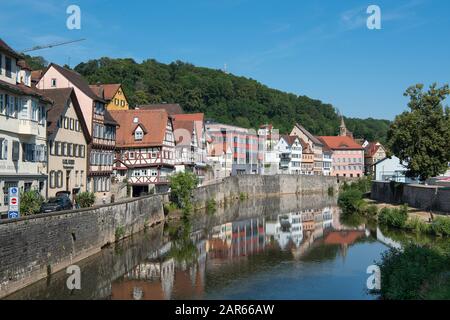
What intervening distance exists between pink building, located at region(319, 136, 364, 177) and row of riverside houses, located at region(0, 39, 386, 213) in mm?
46991

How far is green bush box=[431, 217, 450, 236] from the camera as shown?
144ft

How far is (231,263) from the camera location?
3747 cm

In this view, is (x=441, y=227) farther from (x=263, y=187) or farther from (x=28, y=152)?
(x=263, y=187)

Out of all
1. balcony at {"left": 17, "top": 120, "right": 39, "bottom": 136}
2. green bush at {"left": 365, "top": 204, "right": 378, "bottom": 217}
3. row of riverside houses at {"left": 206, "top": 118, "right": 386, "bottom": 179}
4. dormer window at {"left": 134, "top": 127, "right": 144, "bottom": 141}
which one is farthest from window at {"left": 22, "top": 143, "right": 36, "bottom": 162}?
row of riverside houses at {"left": 206, "top": 118, "right": 386, "bottom": 179}

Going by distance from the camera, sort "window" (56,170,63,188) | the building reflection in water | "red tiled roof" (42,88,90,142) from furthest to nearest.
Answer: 1. "window" (56,170,63,188)
2. "red tiled roof" (42,88,90,142)
3. the building reflection in water

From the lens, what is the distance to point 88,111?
53062 mm

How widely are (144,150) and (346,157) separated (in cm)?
10057

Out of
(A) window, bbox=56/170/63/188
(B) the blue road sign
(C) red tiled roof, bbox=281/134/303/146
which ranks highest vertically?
(C) red tiled roof, bbox=281/134/303/146

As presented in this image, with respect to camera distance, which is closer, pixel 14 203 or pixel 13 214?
pixel 13 214

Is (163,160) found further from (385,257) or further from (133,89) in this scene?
(133,89)

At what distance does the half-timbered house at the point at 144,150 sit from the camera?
6353cm

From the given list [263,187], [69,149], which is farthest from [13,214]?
[263,187]

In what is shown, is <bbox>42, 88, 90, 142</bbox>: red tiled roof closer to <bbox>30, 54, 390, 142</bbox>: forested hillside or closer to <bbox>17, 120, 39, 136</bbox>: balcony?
<bbox>17, 120, 39, 136</bbox>: balcony

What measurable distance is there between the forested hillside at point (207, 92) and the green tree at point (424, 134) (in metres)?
74.5
